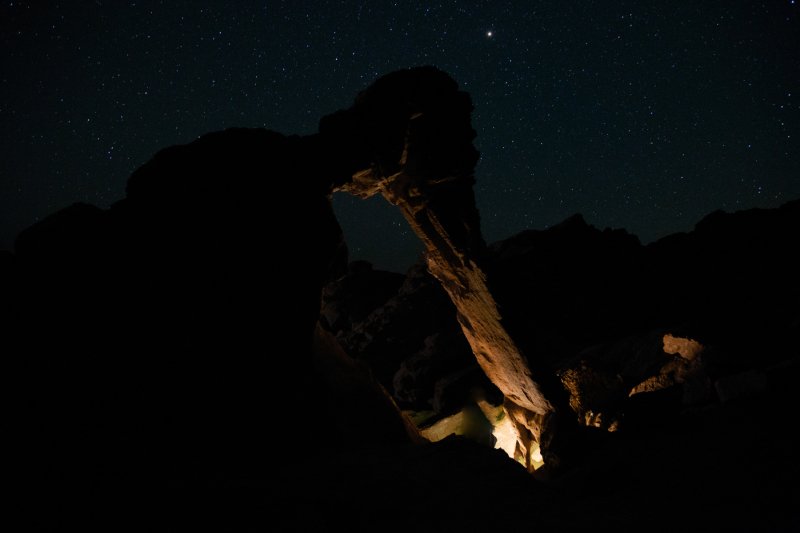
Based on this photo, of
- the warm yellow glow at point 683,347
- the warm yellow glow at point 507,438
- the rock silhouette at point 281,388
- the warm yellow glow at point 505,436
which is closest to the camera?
the rock silhouette at point 281,388

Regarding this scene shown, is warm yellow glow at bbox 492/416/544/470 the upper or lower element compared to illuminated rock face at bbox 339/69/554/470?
lower

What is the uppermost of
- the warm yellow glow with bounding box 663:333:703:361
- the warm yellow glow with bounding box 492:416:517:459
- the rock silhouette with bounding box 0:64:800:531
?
the rock silhouette with bounding box 0:64:800:531

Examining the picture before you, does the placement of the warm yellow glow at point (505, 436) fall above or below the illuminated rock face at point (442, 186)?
below

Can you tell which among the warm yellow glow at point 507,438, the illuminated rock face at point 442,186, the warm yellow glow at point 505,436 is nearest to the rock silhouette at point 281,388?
the illuminated rock face at point 442,186

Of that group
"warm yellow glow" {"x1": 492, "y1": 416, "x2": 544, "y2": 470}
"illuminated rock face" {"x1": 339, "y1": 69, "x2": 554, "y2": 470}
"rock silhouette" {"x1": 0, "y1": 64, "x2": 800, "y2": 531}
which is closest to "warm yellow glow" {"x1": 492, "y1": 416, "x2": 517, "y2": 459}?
"warm yellow glow" {"x1": 492, "y1": 416, "x2": 544, "y2": 470}

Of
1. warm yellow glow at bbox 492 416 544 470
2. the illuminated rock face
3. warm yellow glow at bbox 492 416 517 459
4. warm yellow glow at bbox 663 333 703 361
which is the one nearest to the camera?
the illuminated rock face

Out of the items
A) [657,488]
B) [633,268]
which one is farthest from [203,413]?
[633,268]

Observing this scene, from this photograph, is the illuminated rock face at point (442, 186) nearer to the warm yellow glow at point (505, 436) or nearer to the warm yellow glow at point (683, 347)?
the warm yellow glow at point (505, 436)

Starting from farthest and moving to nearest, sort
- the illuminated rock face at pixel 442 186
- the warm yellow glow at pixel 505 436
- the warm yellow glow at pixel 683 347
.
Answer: the warm yellow glow at pixel 505 436 < the warm yellow glow at pixel 683 347 < the illuminated rock face at pixel 442 186

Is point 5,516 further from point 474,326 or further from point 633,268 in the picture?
point 633,268

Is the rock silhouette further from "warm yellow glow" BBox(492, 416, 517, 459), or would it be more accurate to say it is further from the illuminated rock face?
"warm yellow glow" BBox(492, 416, 517, 459)

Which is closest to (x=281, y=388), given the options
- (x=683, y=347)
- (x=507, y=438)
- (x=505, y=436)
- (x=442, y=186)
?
(x=442, y=186)

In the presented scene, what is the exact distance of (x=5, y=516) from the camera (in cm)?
361

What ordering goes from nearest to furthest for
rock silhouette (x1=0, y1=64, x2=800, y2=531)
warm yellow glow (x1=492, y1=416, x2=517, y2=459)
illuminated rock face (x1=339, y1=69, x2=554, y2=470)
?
rock silhouette (x1=0, y1=64, x2=800, y2=531) → illuminated rock face (x1=339, y1=69, x2=554, y2=470) → warm yellow glow (x1=492, y1=416, x2=517, y2=459)
